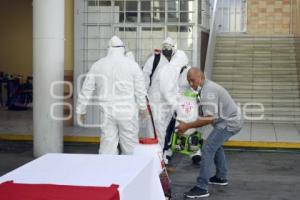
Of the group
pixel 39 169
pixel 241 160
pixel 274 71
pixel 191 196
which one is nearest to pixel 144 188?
pixel 39 169

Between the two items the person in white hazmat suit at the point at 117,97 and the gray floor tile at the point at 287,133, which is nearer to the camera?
the person in white hazmat suit at the point at 117,97

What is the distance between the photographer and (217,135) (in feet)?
25.1

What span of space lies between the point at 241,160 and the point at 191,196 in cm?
278

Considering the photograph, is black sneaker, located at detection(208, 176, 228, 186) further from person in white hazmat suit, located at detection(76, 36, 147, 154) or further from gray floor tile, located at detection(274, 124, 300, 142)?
gray floor tile, located at detection(274, 124, 300, 142)

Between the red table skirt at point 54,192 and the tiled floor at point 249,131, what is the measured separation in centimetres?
794

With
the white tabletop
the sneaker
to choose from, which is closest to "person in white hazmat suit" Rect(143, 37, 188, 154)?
the sneaker

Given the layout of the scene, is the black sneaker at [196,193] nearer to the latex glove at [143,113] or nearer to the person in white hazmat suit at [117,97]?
the person in white hazmat suit at [117,97]

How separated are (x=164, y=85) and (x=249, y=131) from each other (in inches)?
157

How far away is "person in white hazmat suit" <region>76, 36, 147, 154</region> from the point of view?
780 cm

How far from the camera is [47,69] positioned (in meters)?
9.91

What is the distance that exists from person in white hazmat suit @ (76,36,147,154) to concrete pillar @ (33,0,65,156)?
2.14 meters

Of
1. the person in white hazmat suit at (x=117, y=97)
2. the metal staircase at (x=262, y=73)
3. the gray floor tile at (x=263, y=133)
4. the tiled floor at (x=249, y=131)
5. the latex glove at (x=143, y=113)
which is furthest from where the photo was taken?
the metal staircase at (x=262, y=73)

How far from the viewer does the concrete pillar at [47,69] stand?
9883 mm

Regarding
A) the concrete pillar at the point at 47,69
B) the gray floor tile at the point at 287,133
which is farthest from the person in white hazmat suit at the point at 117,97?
the gray floor tile at the point at 287,133
